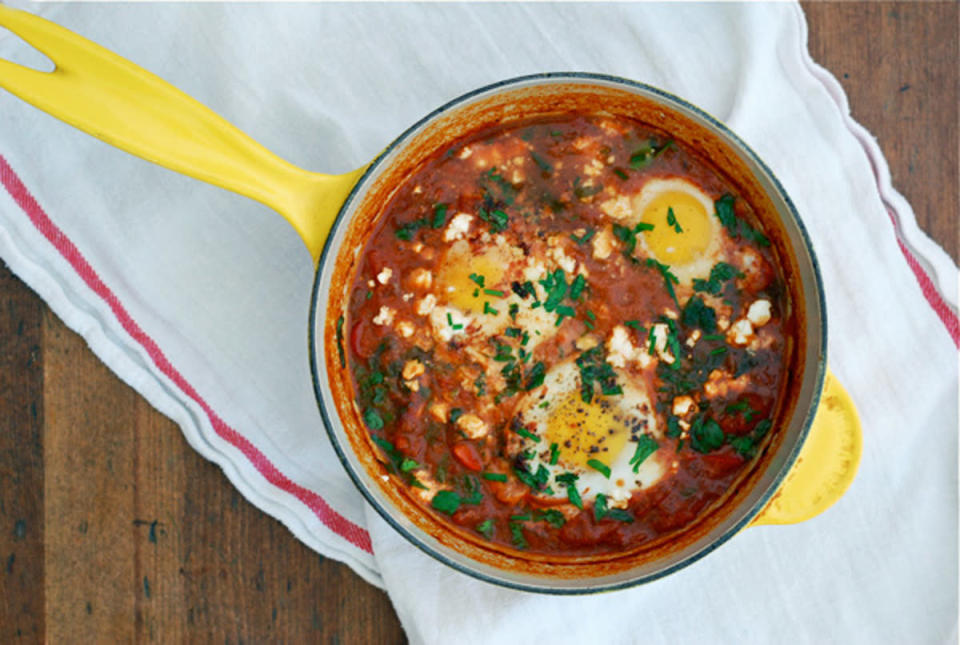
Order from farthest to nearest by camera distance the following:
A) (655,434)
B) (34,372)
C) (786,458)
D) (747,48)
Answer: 1. (34,372)
2. (747,48)
3. (655,434)
4. (786,458)

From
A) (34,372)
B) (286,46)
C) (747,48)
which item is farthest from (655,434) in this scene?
(34,372)

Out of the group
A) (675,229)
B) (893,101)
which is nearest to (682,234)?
(675,229)

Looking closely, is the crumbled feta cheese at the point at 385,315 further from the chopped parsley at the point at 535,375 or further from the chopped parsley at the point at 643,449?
the chopped parsley at the point at 643,449

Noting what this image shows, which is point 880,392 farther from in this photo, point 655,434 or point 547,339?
point 547,339

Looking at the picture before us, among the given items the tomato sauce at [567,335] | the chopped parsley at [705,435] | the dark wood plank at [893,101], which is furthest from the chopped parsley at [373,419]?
the dark wood plank at [893,101]

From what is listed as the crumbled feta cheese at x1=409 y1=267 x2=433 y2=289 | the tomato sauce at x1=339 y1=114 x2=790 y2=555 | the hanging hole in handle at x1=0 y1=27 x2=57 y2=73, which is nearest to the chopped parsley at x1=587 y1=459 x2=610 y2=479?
the tomato sauce at x1=339 y1=114 x2=790 y2=555

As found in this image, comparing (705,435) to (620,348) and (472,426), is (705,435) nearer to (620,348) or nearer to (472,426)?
(620,348)

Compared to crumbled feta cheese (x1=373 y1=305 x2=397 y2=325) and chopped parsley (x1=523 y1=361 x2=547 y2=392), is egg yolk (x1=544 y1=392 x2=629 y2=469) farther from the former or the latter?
crumbled feta cheese (x1=373 y1=305 x2=397 y2=325)
